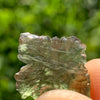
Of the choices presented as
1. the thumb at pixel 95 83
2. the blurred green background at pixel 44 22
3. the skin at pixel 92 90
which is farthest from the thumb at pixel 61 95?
the blurred green background at pixel 44 22

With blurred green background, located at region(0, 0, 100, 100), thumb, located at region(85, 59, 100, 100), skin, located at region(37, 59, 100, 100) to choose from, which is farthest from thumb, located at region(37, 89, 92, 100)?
blurred green background, located at region(0, 0, 100, 100)

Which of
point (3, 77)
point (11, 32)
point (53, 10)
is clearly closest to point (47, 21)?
point (53, 10)

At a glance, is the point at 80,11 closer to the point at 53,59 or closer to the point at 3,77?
the point at 3,77

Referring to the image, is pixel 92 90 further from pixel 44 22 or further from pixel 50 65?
pixel 44 22

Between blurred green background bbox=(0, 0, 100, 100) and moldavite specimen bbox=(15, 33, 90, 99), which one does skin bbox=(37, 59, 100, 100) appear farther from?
blurred green background bbox=(0, 0, 100, 100)

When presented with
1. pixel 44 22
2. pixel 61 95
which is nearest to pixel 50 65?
pixel 61 95
